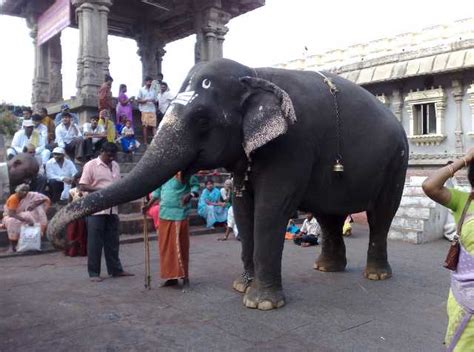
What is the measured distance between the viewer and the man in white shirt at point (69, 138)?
9977mm

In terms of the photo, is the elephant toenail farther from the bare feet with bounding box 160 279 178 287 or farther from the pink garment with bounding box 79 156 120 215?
the pink garment with bounding box 79 156 120 215

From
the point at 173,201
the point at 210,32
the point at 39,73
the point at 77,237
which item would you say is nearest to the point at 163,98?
the point at 210,32

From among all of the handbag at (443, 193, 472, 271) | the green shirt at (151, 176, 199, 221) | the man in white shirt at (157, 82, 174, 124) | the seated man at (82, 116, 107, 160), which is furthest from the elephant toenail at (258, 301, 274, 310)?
the man in white shirt at (157, 82, 174, 124)

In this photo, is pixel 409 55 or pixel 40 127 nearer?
pixel 40 127

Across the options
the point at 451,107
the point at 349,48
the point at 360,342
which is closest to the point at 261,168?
the point at 360,342

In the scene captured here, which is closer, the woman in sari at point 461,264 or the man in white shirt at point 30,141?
the woman in sari at point 461,264

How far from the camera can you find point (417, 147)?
21172mm

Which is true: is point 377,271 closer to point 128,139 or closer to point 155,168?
point 155,168

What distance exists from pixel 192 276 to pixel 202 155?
205cm

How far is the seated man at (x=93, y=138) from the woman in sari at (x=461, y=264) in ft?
27.9

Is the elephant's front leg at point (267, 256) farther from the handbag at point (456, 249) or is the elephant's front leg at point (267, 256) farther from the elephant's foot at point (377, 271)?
the handbag at point (456, 249)

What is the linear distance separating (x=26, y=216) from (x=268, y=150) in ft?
14.7

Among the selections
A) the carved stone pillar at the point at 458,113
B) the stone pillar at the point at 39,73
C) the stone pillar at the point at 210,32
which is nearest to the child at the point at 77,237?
the stone pillar at the point at 210,32

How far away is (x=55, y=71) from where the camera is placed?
1504 centimetres
